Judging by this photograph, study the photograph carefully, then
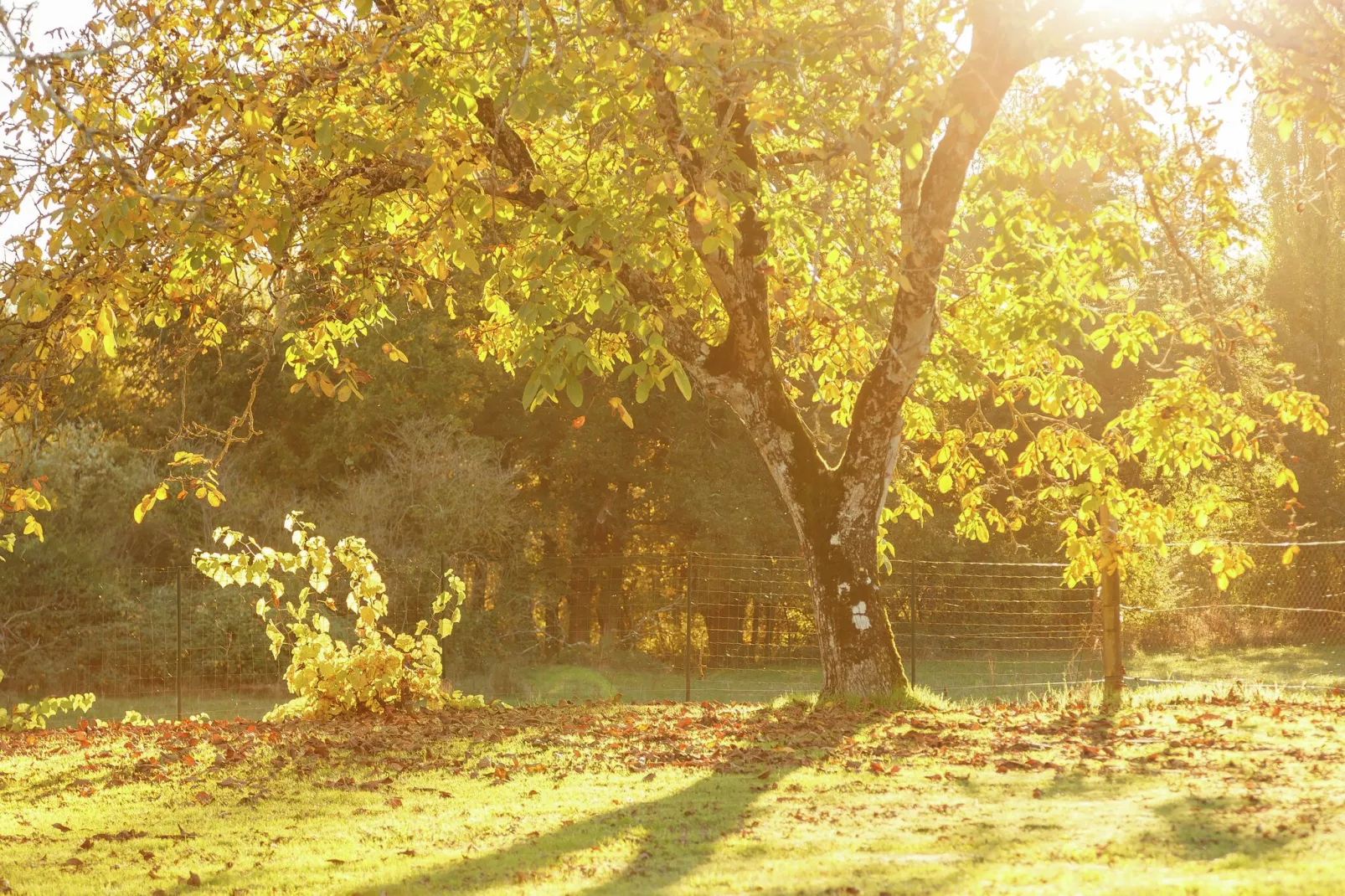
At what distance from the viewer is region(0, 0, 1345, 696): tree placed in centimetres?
744

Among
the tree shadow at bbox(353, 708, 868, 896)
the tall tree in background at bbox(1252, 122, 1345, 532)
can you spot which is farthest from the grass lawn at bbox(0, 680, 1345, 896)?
the tall tree in background at bbox(1252, 122, 1345, 532)

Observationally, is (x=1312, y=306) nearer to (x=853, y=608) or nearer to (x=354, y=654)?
(x=853, y=608)

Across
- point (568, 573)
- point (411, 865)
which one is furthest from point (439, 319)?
point (411, 865)

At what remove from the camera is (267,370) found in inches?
1009

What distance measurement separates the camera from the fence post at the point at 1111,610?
1088cm

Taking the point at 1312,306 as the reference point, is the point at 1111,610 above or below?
below

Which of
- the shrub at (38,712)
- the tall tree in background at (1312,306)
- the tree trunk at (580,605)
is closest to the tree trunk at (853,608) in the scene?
the shrub at (38,712)

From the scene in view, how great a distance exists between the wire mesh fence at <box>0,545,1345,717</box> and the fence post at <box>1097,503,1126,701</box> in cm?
315

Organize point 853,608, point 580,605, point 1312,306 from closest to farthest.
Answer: point 853,608, point 580,605, point 1312,306

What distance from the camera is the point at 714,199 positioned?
770cm

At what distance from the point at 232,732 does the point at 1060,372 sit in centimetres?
765

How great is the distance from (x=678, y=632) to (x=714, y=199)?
54.0ft

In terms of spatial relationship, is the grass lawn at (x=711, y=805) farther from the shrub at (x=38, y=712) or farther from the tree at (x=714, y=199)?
the tree at (x=714, y=199)

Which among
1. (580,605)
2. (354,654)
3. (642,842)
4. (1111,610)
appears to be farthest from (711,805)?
(580,605)
